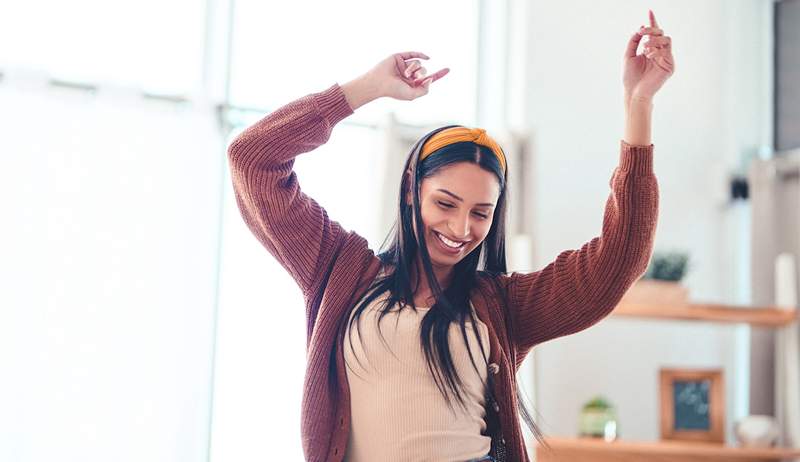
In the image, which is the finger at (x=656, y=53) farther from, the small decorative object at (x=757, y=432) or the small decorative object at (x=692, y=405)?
the small decorative object at (x=757, y=432)

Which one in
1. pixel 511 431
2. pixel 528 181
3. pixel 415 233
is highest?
pixel 528 181

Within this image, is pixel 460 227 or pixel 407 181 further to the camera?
pixel 407 181

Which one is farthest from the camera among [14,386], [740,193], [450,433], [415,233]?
[740,193]

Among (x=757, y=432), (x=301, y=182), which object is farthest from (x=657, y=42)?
(x=757, y=432)

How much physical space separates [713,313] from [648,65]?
177cm

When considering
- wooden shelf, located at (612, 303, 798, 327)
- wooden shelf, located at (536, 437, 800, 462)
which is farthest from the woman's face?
wooden shelf, located at (612, 303, 798, 327)

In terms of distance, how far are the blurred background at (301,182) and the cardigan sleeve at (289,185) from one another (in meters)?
1.15

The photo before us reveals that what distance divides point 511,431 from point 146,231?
174 centimetres

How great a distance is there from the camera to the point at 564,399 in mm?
3086

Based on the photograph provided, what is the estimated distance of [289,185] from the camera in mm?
1337

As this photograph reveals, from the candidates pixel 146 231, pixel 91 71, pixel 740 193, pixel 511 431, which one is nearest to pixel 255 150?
pixel 511 431

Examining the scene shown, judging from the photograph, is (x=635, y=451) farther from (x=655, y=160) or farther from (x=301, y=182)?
(x=301, y=182)

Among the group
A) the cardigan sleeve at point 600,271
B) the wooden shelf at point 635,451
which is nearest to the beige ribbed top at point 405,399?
the cardigan sleeve at point 600,271

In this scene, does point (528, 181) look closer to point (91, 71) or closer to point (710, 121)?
point (710, 121)
